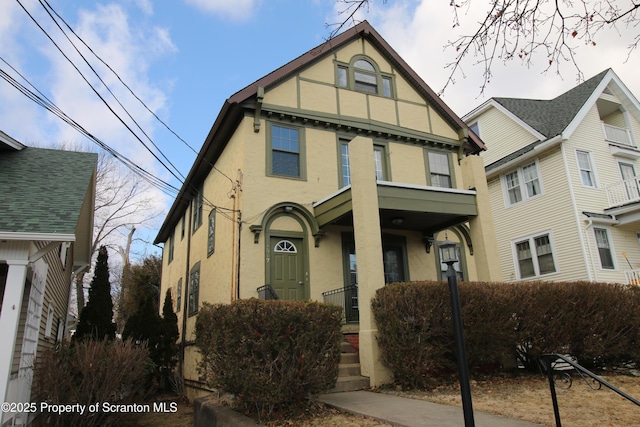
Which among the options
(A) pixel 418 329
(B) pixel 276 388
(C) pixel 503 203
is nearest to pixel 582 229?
(C) pixel 503 203

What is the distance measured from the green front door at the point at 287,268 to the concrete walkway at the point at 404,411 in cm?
360

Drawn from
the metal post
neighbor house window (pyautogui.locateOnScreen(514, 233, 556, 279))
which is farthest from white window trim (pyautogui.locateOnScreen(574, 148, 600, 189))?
the metal post

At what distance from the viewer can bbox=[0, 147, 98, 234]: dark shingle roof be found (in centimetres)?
640

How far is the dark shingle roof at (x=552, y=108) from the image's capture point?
1702cm

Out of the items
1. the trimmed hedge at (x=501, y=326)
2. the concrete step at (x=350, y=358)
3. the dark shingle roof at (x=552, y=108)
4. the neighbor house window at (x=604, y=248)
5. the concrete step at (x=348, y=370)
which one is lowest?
the concrete step at (x=348, y=370)

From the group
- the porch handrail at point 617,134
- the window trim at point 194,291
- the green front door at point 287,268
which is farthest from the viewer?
the porch handrail at point 617,134

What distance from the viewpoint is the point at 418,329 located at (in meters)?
7.71

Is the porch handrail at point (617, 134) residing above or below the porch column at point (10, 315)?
above

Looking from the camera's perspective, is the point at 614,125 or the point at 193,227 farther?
the point at 614,125

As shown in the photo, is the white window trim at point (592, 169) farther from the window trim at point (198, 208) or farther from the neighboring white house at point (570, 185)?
the window trim at point (198, 208)

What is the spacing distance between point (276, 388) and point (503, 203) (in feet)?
50.8

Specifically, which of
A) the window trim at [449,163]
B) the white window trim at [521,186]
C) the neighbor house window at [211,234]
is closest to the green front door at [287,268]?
the neighbor house window at [211,234]

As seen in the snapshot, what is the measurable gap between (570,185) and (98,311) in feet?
53.2

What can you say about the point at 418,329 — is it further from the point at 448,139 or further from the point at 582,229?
the point at 582,229
